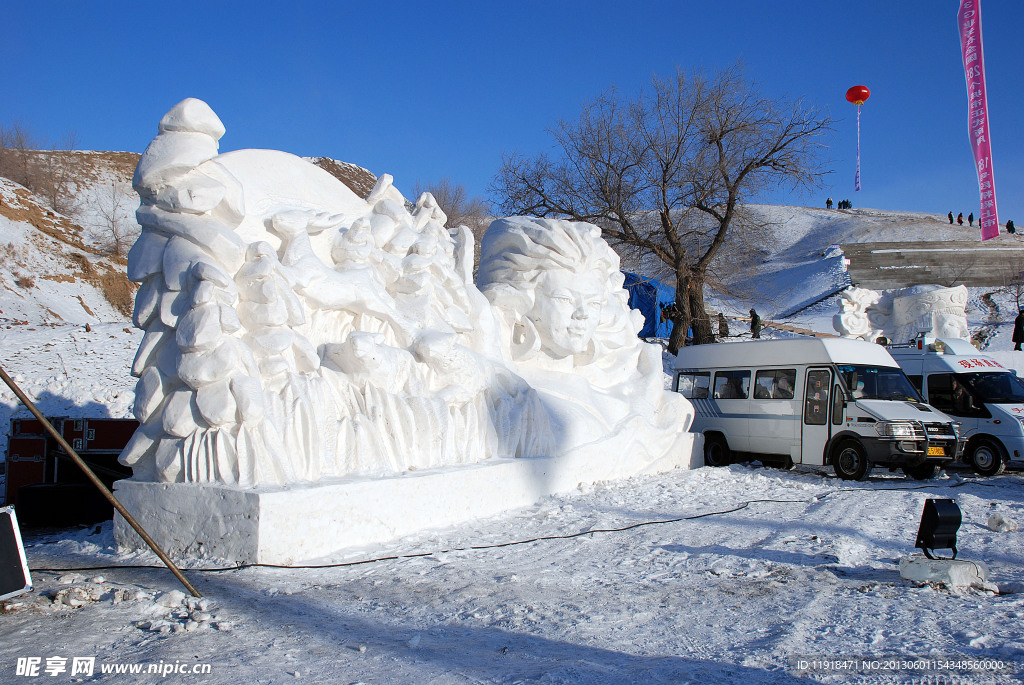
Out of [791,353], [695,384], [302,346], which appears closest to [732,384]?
[695,384]

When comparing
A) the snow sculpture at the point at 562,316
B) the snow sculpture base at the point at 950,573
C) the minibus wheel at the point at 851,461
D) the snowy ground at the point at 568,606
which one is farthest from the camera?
the minibus wheel at the point at 851,461

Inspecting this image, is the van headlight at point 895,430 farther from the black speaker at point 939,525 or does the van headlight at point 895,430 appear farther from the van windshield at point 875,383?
the black speaker at point 939,525

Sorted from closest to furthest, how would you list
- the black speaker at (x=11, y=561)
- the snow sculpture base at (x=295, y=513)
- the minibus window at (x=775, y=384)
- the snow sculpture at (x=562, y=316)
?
1. the black speaker at (x=11, y=561)
2. the snow sculpture base at (x=295, y=513)
3. the snow sculpture at (x=562, y=316)
4. the minibus window at (x=775, y=384)

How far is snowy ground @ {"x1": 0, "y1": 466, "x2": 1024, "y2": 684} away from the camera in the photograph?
3.06 meters

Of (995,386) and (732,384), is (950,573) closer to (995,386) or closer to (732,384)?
(732,384)

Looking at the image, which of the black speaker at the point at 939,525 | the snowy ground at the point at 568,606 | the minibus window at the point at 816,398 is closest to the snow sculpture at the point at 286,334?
the snowy ground at the point at 568,606

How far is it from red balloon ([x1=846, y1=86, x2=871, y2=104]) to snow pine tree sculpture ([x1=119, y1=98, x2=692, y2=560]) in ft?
98.1

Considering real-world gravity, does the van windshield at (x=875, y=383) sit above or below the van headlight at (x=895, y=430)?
above

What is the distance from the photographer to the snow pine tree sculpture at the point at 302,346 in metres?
4.83

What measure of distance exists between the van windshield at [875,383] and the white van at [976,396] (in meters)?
1.74

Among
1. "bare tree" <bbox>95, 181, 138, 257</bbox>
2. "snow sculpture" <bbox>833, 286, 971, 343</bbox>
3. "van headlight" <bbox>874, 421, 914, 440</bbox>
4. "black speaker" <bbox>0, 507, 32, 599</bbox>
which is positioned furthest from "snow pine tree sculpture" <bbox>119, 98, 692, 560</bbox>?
"bare tree" <bbox>95, 181, 138, 257</bbox>

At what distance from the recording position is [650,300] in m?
23.2

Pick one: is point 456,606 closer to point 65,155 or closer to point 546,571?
point 546,571

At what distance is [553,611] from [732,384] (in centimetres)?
769
